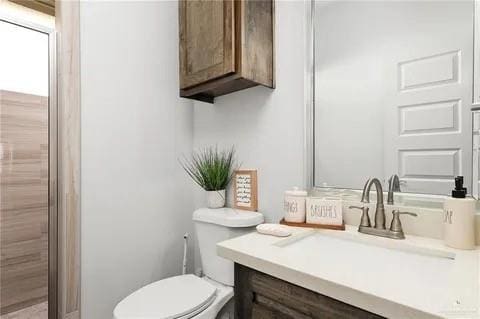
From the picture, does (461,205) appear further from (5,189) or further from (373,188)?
(5,189)

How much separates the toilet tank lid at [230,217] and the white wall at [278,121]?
90mm

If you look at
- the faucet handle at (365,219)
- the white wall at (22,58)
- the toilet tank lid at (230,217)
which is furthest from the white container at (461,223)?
the white wall at (22,58)

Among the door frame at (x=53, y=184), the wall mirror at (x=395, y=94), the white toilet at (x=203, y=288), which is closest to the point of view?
the wall mirror at (x=395, y=94)

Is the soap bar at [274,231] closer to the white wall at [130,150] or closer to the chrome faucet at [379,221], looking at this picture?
the chrome faucet at [379,221]

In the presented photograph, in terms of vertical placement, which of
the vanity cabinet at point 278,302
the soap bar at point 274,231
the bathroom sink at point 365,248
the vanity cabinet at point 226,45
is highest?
the vanity cabinet at point 226,45

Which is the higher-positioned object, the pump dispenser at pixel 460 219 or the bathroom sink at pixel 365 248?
the pump dispenser at pixel 460 219

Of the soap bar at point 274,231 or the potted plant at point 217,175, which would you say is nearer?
the soap bar at point 274,231

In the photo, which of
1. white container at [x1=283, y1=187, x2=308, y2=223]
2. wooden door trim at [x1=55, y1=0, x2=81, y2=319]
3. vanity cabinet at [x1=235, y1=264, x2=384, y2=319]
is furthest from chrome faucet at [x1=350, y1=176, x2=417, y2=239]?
wooden door trim at [x1=55, y1=0, x2=81, y2=319]

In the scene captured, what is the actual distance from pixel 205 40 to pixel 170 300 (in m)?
1.16

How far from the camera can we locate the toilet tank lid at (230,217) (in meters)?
1.21

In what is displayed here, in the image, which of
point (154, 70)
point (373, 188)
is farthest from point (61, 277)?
point (373, 188)

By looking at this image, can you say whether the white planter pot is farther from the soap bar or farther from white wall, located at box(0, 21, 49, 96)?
white wall, located at box(0, 21, 49, 96)

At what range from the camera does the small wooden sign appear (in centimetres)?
139

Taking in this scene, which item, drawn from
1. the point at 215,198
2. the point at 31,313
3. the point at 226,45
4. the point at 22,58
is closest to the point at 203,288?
the point at 215,198
